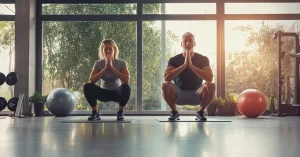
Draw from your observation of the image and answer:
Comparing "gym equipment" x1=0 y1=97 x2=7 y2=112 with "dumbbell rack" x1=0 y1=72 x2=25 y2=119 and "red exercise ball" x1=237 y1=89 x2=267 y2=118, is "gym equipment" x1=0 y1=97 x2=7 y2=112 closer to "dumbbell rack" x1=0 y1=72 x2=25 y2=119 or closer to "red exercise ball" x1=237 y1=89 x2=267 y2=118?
"dumbbell rack" x1=0 y1=72 x2=25 y2=119

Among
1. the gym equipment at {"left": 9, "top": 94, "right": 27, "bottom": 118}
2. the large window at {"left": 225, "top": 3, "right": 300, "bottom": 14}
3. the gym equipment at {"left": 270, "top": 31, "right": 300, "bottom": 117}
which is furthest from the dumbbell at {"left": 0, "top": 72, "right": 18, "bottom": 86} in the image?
the gym equipment at {"left": 270, "top": 31, "right": 300, "bottom": 117}

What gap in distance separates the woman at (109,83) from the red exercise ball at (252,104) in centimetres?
212

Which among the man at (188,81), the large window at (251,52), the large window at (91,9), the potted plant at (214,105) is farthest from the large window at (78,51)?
the man at (188,81)

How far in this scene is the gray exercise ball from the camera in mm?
6520

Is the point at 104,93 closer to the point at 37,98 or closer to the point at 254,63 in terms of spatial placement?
the point at 37,98

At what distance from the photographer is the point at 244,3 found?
24.9 ft

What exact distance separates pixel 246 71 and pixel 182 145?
5428 millimetres

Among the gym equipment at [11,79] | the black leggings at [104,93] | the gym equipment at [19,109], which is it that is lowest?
the gym equipment at [19,109]

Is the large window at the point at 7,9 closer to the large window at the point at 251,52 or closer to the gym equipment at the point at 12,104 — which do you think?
the gym equipment at the point at 12,104

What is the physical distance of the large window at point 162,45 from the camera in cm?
755

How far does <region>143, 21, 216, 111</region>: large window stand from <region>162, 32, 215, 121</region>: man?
221 cm

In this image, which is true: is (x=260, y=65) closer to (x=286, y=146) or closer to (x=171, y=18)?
(x=171, y=18)

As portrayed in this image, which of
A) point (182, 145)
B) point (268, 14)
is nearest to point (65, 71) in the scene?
point (268, 14)

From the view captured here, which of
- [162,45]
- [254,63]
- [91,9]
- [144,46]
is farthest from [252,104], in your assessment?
[91,9]
